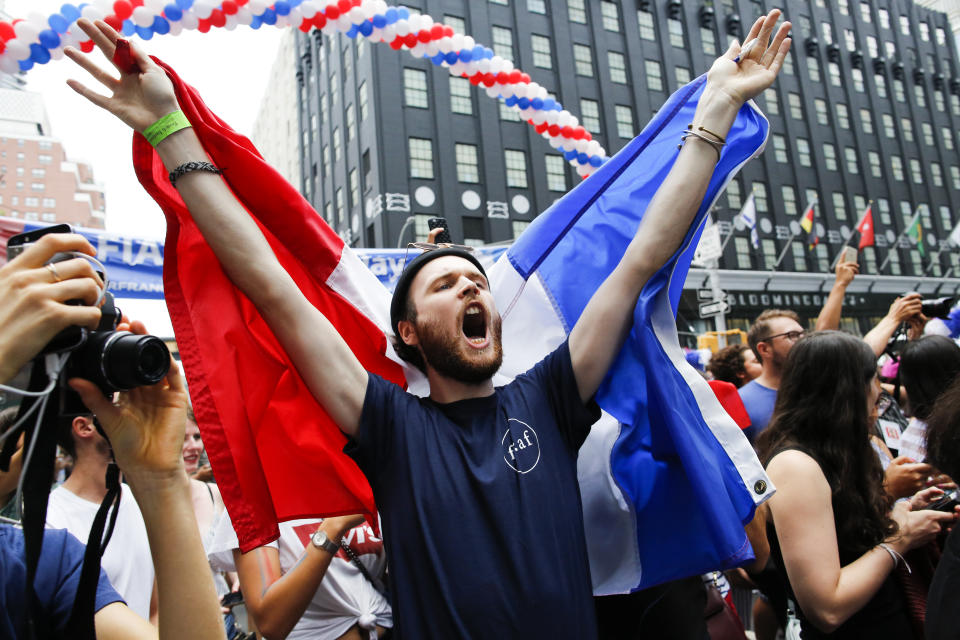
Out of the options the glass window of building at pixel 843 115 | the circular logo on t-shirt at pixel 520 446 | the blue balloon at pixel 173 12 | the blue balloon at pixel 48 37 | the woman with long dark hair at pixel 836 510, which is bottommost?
the woman with long dark hair at pixel 836 510

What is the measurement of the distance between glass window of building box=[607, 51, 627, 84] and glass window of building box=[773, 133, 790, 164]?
9383 millimetres

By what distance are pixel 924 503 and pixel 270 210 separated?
2.68 m

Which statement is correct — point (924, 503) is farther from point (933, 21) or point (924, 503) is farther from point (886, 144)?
point (933, 21)

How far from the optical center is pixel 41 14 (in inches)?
115

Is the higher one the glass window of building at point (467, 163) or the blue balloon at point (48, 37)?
the glass window of building at point (467, 163)

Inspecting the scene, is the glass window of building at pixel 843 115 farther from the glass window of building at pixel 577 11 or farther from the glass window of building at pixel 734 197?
the glass window of building at pixel 577 11

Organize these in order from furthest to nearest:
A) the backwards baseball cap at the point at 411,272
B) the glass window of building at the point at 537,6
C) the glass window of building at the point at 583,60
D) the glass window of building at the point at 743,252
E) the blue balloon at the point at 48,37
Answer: the glass window of building at the point at 743,252, the glass window of building at the point at 583,60, the glass window of building at the point at 537,6, the blue balloon at the point at 48,37, the backwards baseball cap at the point at 411,272

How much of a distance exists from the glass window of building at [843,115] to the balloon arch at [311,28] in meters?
38.6

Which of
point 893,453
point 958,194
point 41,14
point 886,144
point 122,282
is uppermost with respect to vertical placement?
point 886,144

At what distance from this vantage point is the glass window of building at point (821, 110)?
3566cm

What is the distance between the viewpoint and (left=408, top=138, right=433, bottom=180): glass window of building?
2574 cm

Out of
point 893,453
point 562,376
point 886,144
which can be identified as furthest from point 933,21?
point 562,376

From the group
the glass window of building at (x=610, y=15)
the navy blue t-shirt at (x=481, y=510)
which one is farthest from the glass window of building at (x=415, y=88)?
the navy blue t-shirt at (x=481, y=510)

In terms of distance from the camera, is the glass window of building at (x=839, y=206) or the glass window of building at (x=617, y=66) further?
the glass window of building at (x=839, y=206)
